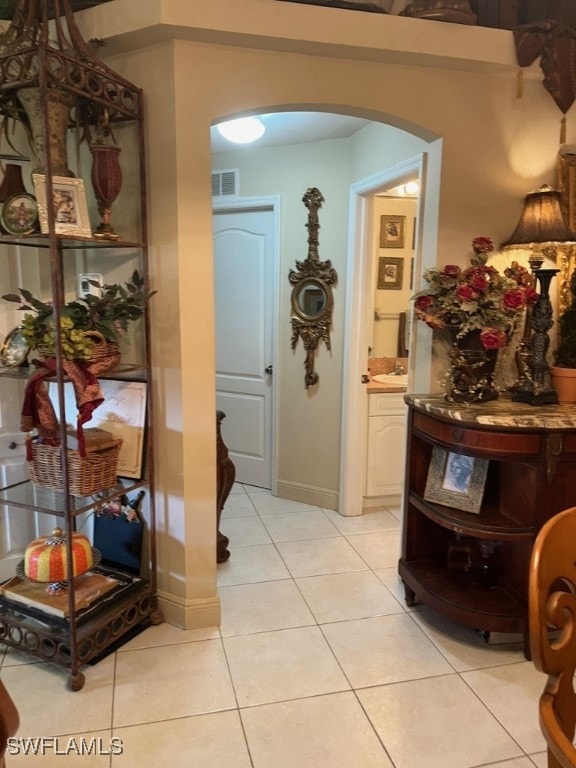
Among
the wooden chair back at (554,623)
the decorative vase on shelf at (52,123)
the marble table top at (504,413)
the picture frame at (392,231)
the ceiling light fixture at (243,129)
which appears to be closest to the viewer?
the wooden chair back at (554,623)

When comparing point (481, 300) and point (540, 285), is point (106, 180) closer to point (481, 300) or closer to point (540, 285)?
point (481, 300)

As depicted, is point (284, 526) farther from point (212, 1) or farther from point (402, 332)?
point (212, 1)

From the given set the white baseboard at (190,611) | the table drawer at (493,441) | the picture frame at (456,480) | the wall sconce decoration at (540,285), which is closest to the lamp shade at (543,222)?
the wall sconce decoration at (540,285)

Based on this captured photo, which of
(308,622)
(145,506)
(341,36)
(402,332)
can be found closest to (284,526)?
(308,622)

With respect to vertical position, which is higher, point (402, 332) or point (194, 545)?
point (402, 332)

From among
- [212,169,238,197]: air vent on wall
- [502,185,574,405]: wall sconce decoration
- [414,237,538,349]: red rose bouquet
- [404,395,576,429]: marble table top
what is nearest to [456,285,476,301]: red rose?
[414,237,538,349]: red rose bouquet

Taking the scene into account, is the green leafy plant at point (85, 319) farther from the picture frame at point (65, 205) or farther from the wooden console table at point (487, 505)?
the wooden console table at point (487, 505)

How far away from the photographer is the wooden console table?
2.16 meters

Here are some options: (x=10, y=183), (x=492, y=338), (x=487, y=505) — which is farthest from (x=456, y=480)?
(x=10, y=183)

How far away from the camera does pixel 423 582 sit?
2.54 metres

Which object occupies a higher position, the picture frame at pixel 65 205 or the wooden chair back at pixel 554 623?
the picture frame at pixel 65 205

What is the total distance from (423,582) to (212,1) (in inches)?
100

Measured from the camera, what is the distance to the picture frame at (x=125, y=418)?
94.7 inches

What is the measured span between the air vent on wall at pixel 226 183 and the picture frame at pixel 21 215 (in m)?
2.04
